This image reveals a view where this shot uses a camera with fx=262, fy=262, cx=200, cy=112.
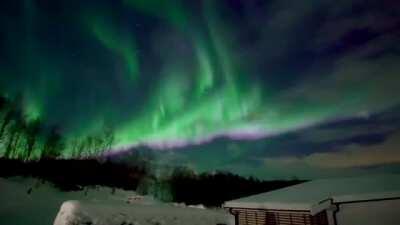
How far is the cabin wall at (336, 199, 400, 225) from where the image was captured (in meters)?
11.5

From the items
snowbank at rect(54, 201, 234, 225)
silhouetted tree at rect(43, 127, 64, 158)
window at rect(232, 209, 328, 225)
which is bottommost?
window at rect(232, 209, 328, 225)

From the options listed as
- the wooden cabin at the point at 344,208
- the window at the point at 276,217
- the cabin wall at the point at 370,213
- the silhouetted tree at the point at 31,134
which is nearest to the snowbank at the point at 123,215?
the window at the point at 276,217

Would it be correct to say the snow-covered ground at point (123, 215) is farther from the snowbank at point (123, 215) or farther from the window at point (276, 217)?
the window at point (276, 217)

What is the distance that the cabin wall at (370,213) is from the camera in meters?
11.5

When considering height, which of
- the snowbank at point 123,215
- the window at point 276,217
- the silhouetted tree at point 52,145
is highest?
the silhouetted tree at point 52,145

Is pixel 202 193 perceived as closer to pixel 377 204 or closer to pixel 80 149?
pixel 80 149

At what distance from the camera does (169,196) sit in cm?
5400

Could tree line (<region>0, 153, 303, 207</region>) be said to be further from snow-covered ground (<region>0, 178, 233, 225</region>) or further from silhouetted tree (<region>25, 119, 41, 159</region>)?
snow-covered ground (<region>0, 178, 233, 225</region>)

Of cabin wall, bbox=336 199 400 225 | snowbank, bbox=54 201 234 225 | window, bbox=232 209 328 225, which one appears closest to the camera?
snowbank, bbox=54 201 234 225

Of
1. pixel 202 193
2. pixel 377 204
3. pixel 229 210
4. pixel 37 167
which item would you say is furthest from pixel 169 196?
pixel 377 204

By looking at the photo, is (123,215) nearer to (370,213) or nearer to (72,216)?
(72,216)

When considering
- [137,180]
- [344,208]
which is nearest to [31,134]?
[137,180]

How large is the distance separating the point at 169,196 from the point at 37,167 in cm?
2493

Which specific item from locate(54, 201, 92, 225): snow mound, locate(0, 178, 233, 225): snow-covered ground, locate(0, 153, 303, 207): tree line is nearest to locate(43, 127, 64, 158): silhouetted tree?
locate(0, 153, 303, 207): tree line
